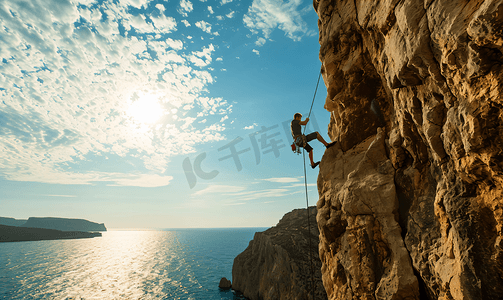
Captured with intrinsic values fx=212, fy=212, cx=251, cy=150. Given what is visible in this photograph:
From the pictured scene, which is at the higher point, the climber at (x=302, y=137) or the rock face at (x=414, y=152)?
the climber at (x=302, y=137)

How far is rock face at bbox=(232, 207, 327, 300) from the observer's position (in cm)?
2276

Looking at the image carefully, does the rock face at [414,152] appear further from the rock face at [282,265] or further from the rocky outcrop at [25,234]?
the rocky outcrop at [25,234]

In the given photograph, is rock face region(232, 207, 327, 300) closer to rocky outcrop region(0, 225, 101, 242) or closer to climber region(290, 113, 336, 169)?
climber region(290, 113, 336, 169)

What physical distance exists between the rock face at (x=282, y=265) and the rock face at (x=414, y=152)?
46.4 ft

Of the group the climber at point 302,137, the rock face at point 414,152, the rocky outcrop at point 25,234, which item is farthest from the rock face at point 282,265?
the rocky outcrop at point 25,234

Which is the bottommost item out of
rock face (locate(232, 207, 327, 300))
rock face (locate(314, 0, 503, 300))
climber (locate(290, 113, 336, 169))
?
rock face (locate(232, 207, 327, 300))

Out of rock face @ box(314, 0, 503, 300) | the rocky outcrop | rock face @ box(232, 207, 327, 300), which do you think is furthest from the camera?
the rocky outcrop

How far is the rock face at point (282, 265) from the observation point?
22.8m

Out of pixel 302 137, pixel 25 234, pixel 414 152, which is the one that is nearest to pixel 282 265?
pixel 302 137

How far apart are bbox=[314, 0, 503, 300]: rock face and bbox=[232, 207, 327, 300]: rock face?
14.1 m

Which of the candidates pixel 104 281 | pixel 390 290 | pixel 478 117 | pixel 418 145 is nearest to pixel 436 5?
pixel 478 117

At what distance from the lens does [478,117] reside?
3.42 meters

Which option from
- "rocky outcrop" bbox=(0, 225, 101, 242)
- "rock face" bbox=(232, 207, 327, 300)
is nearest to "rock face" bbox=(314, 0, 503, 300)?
"rock face" bbox=(232, 207, 327, 300)

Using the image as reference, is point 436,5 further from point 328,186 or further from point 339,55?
point 328,186
